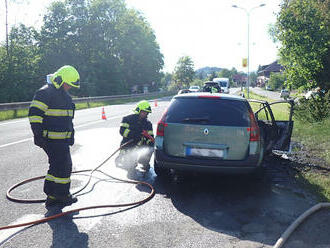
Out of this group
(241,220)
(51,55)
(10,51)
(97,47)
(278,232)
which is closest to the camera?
(278,232)

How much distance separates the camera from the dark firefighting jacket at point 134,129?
6.54 meters

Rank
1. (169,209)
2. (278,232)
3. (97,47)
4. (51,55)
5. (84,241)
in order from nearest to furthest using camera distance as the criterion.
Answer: (84,241), (278,232), (169,209), (51,55), (97,47)

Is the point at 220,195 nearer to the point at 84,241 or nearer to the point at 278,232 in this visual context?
the point at 278,232

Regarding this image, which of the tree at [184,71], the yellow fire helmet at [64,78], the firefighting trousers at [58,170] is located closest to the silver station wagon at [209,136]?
the firefighting trousers at [58,170]

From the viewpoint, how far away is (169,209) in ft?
14.1

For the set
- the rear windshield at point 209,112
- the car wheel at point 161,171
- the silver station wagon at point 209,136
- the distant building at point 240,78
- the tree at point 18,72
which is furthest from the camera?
the distant building at point 240,78

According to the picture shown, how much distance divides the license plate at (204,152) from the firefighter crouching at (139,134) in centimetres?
161

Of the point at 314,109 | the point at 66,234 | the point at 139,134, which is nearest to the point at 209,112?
the point at 139,134

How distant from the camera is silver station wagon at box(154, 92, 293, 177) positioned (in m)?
4.93

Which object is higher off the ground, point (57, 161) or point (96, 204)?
point (57, 161)

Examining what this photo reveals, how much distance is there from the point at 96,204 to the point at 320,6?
12829 millimetres

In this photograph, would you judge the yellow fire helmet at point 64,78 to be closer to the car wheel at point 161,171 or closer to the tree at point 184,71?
the car wheel at point 161,171

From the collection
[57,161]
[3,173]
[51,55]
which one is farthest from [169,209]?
[51,55]

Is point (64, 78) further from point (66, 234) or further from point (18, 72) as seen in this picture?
point (18, 72)
